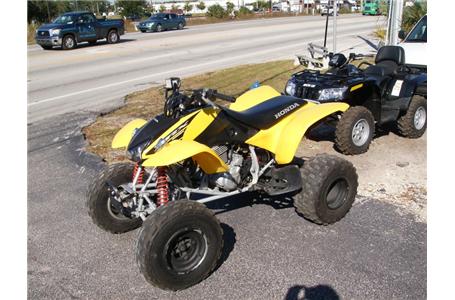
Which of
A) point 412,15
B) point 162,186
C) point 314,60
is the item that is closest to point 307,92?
point 162,186

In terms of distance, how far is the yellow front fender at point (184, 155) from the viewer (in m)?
3.39

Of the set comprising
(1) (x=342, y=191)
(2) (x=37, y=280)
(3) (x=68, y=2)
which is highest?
(3) (x=68, y=2)

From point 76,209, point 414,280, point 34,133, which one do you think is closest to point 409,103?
point 414,280

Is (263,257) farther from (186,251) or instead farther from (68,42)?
(68,42)

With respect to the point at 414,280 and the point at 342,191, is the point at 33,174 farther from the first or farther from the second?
the point at 414,280

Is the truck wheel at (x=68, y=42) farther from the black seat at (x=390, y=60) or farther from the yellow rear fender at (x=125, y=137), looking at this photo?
the yellow rear fender at (x=125, y=137)

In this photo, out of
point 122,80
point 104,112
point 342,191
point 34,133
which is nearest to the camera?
point 342,191

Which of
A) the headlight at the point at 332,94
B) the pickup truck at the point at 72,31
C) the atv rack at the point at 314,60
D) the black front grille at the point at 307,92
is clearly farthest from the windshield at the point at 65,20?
the headlight at the point at 332,94

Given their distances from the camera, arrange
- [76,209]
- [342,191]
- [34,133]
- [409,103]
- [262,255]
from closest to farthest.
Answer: [262,255] → [342,191] → [76,209] → [409,103] → [34,133]

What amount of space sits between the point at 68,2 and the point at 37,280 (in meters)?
46.4

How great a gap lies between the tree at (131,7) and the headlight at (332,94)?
5075 centimetres

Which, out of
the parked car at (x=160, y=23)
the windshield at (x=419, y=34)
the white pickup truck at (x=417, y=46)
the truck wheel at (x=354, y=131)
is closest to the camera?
the truck wheel at (x=354, y=131)

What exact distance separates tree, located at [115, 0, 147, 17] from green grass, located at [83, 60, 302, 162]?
139 ft

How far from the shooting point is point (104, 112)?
9688mm
